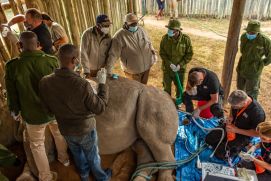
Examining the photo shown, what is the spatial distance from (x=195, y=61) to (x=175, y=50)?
352 cm

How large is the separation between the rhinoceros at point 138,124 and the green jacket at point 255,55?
2137 mm

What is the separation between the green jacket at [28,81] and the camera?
2973mm

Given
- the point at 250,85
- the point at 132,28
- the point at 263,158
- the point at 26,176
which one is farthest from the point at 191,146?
the point at 26,176

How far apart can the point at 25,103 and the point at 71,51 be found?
3.32 ft

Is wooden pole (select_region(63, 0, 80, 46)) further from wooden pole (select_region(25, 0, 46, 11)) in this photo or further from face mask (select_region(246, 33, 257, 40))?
face mask (select_region(246, 33, 257, 40))

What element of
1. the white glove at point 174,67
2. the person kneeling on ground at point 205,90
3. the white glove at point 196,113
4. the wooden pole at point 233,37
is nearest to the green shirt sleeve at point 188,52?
the white glove at point 174,67

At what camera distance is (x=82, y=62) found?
180 inches

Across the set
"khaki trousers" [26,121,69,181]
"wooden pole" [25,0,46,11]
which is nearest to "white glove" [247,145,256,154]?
"khaki trousers" [26,121,69,181]

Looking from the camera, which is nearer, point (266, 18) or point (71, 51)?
point (71, 51)

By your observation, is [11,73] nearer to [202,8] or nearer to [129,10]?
[129,10]

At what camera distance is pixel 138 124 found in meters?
3.86

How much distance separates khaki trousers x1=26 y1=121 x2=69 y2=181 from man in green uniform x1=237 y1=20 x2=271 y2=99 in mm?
3725

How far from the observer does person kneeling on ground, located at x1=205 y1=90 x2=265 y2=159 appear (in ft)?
11.9

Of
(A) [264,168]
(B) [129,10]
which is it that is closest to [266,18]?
(B) [129,10]
